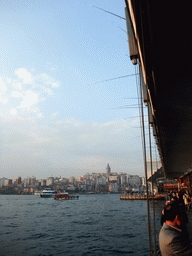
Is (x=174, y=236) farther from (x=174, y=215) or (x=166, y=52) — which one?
(x=166, y=52)

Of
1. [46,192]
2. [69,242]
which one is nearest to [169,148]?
[69,242]

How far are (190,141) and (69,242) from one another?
31.9 ft

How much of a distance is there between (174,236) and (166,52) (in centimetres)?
307

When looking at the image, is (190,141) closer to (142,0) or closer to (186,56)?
(186,56)

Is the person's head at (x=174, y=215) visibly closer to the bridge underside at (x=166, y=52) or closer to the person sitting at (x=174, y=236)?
the person sitting at (x=174, y=236)

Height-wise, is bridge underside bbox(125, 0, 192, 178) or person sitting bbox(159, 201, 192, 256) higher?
bridge underside bbox(125, 0, 192, 178)

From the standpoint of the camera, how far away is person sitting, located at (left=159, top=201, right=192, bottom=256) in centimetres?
246

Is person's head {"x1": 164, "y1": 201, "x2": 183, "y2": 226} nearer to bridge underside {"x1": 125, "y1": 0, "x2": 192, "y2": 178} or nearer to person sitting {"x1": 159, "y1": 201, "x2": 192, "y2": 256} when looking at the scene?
person sitting {"x1": 159, "y1": 201, "x2": 192, "y2": 256}

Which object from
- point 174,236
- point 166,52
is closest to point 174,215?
point 174,236

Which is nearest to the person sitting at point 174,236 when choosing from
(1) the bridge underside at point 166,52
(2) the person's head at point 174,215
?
(2) the person's head at point 174,215

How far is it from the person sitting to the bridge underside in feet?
7.82

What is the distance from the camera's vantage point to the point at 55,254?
402 inches

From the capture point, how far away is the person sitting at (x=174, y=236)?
8.07 ft

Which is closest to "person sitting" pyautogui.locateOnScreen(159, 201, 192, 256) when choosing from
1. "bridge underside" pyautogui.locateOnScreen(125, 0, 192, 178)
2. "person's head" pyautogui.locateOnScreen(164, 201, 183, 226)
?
"person's head" pyautogui.locateOnScreen(164, 201, 183, 226)
